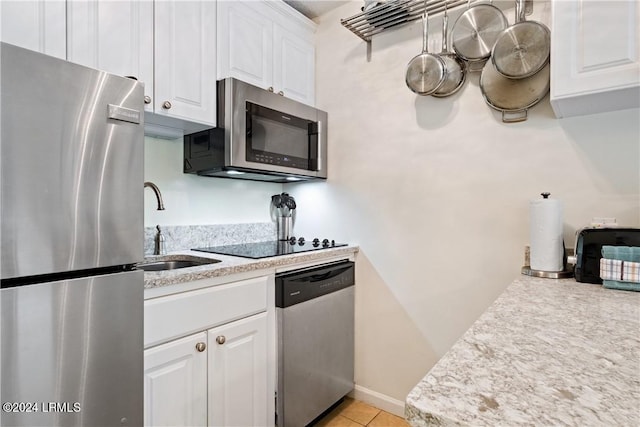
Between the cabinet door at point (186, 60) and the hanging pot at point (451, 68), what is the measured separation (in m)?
1.19

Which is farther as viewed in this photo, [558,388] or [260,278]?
[260,278]

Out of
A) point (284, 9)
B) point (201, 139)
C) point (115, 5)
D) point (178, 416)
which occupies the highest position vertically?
point (284, 9)

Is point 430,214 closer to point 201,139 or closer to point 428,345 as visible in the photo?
point 428,345

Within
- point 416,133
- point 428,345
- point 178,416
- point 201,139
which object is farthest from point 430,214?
point 178,416

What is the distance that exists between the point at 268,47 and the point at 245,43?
0.18 meters

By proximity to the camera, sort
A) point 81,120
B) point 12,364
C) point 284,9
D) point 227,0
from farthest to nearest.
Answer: point 284,9
point 227,0
point 81,120
point 12,364

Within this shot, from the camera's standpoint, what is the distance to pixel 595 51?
3.73 feet

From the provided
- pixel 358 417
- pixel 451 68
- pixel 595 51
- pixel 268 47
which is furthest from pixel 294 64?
pixel 358 417

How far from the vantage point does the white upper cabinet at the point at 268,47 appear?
5.71 ft

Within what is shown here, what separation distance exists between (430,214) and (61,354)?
171cm

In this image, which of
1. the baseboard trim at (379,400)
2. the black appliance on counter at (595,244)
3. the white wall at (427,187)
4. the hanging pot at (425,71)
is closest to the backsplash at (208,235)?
the white wall at (427,187)

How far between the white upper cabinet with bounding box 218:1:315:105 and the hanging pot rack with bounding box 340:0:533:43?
1.26ft

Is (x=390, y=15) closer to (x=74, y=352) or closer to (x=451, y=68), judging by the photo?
(x=451, y=68)

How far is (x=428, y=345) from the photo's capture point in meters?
1.89
